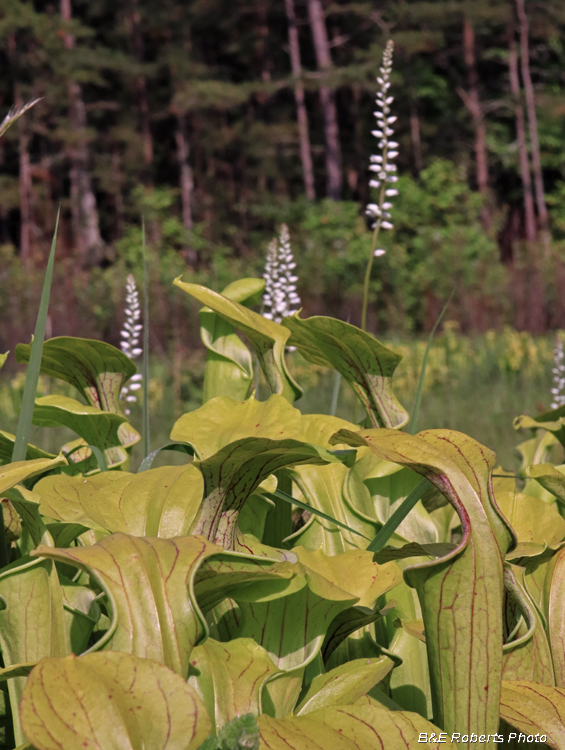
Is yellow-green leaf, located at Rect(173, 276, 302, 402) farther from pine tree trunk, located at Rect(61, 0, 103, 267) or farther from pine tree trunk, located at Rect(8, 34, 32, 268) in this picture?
pine tree trunk, located at Rect(8, 34, 32, 268)

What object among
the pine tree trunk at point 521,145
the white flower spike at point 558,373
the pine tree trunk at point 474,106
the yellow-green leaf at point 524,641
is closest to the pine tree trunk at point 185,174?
the pine tree trunk at point 474,106

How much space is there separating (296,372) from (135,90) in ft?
55.3

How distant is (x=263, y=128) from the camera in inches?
714

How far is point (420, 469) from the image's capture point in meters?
0.41

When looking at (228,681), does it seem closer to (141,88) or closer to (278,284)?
(278,284)

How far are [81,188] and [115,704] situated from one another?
1870cm

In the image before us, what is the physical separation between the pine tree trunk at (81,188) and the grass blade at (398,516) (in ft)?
56.5

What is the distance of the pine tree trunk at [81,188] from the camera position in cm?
1689

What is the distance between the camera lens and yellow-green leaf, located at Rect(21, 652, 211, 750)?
0.32 meters

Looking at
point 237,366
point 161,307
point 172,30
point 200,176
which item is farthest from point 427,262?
point 172,30

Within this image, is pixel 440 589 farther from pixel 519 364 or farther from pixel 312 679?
pixel 519 364

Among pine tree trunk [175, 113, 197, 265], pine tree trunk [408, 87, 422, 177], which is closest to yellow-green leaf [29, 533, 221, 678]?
pine tree trunk [175, 113, 197, 265]

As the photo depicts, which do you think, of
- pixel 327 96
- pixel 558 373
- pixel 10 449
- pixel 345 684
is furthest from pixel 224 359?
pixel 327 96

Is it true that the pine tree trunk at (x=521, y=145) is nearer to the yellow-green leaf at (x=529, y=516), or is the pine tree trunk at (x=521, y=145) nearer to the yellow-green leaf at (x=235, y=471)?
the yellow-green leaf at (x=529, y=516)
